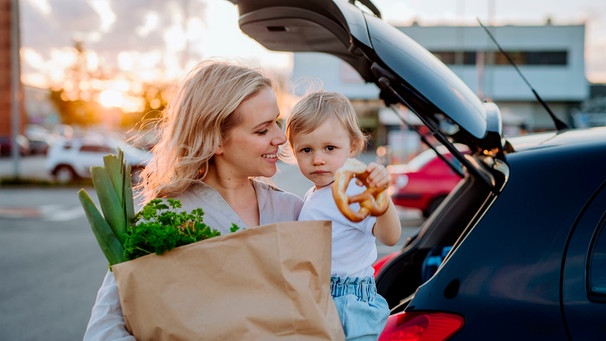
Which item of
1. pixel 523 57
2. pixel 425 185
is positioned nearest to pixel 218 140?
pixel 425 185

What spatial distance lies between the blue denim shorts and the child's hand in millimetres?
416

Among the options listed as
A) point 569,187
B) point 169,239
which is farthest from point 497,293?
point 169,239

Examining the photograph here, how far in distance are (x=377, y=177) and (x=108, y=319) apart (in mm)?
847

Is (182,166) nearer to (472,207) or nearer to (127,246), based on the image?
(127,246)

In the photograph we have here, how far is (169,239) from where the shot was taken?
1.46 m

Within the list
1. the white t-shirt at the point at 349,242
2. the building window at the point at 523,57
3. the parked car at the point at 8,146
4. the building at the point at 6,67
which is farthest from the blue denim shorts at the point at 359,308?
the building window at the point at 523,57

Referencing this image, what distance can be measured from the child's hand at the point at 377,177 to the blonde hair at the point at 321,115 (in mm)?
389

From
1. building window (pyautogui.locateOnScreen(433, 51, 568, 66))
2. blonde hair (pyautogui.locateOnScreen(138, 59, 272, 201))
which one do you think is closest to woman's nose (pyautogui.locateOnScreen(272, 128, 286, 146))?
blonde hair (pyautogui.locateOnScreen(138, 59, 272, 201))

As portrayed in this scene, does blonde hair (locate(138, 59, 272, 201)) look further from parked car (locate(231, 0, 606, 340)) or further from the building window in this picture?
the building window

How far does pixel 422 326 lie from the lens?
5.89 feet

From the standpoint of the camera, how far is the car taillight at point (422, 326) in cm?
175

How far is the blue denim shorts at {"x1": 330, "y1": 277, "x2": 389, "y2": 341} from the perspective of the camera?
1812mm

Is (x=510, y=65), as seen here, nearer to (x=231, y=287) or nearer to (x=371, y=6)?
(x=371, y=6)

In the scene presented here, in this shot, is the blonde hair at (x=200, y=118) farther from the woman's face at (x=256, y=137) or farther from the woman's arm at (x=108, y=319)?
the woman's arm at (x=108, y=319)
